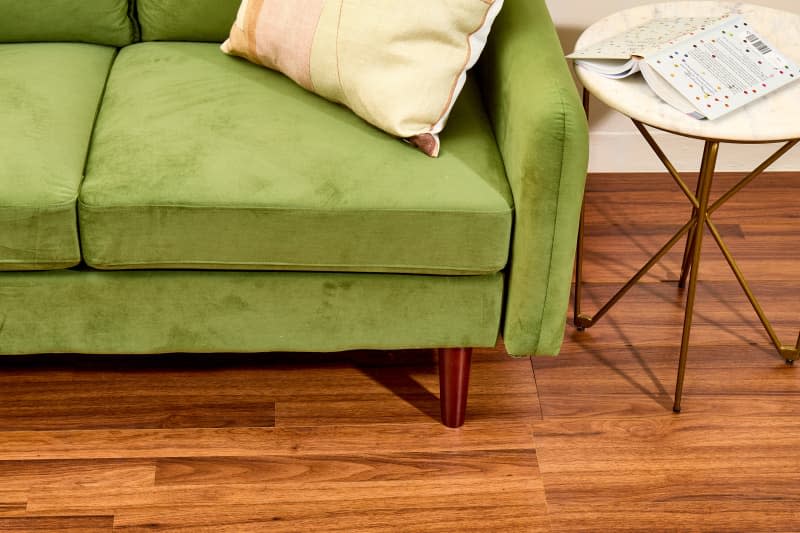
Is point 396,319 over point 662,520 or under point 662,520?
over

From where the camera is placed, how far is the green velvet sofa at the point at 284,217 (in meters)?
1.70

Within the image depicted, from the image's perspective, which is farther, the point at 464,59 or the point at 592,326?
the point at 592,326

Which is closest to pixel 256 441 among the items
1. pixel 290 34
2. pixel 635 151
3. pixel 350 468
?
pixel 350 468

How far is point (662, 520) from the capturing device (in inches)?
71.3

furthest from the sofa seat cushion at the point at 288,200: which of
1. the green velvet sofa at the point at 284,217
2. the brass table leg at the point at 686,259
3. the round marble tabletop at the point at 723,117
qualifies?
the brass table leg at the point at 686,259

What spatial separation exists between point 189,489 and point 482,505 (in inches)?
20.4

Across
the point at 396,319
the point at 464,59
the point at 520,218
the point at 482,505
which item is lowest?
the point at 482,505

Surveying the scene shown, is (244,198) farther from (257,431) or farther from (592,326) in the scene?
(592,326)

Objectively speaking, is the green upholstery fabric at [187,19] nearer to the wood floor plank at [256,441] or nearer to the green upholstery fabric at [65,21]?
the green upholstery fabric at [65,21]

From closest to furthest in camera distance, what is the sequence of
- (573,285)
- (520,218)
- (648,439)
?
1. (520,218)
2. (648,439)
3. (573,285)

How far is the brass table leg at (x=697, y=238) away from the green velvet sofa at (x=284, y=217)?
273 mm

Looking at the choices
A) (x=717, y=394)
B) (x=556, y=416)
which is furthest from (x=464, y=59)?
(x=717, y=394)

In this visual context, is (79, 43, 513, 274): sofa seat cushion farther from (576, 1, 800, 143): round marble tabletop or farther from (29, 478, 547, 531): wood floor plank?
(29, 478, 547, 531): wood floor plank

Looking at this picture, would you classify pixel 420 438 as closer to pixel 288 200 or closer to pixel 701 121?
pixel 288 200
